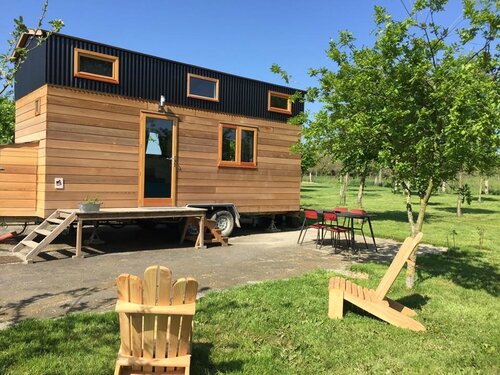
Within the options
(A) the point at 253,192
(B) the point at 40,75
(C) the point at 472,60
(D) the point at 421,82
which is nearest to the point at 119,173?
(B) the point at 40,75

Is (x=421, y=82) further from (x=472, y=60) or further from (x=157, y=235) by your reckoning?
(x=157, y=235)

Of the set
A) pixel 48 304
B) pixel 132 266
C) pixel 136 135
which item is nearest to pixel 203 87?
pixel 136 135

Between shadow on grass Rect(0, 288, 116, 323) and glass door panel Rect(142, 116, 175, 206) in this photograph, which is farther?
glass door panel Rect(142, 116, 175, 206)

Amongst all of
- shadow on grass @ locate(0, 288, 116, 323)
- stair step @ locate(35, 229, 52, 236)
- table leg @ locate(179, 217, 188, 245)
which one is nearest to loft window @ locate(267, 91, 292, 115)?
table leg @ locate(179, 217, 188, 245)

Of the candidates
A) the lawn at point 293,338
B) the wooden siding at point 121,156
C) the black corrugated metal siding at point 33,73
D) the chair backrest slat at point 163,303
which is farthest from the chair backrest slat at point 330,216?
the chair backrest slat at point 163,303

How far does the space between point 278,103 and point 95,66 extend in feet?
19.0

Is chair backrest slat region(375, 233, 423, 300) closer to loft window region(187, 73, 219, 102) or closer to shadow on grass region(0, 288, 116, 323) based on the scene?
shadow on grass region(0, 288, 116, 323)

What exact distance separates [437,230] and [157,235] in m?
9.32

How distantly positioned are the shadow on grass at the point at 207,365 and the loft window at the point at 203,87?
8386 millimetres

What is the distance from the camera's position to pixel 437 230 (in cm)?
1495

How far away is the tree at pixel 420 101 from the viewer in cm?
565

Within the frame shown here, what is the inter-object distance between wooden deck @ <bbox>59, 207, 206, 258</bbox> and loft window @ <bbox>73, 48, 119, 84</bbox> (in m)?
2.96

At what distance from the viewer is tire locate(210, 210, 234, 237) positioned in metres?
12.0

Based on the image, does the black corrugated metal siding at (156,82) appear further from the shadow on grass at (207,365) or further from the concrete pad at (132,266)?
the shadow on grass at (207,365)
